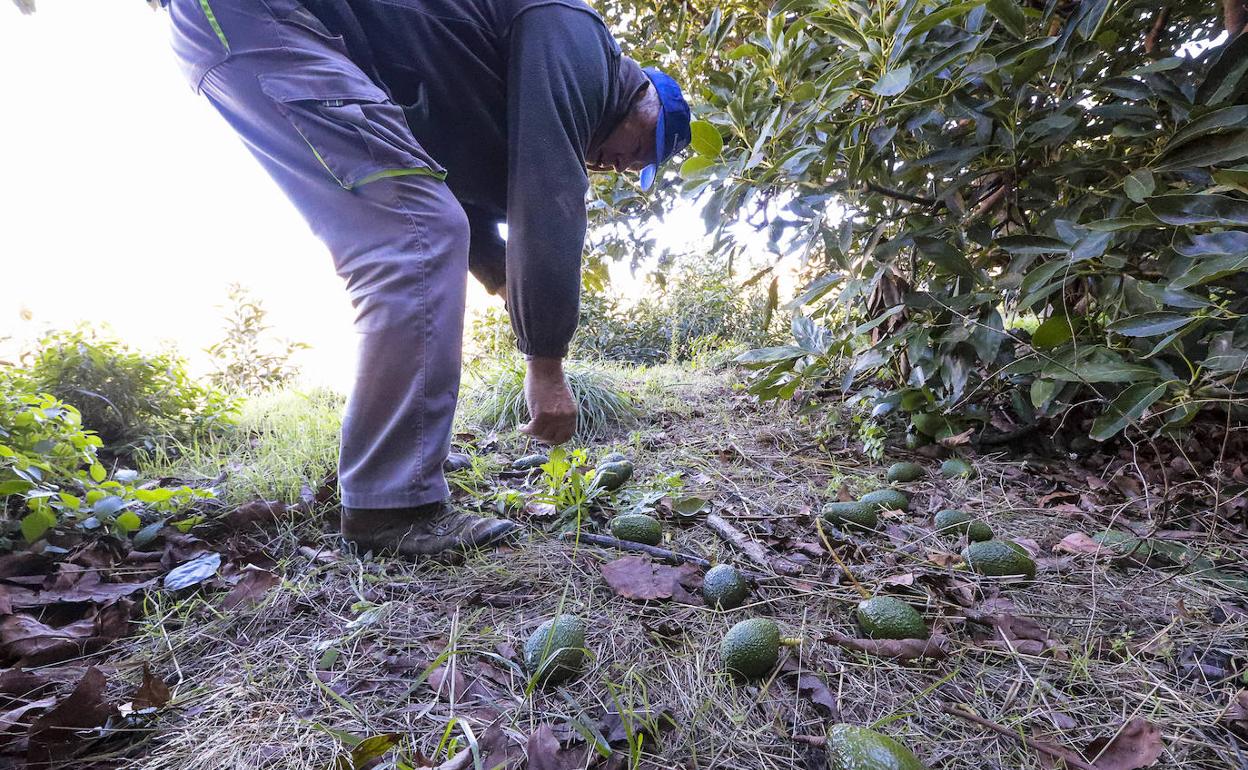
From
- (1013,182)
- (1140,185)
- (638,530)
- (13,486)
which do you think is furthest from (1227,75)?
(13,486)

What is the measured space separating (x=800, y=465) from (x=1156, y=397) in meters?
1.25

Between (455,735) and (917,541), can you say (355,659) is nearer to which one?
Answer: (455,735)

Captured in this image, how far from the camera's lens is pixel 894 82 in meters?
1.43

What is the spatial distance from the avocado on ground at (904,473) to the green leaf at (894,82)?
1401mm

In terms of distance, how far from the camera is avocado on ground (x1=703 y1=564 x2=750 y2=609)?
4.25 ft

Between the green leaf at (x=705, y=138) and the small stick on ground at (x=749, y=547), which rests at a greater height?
the green leaf at (x=705, y=138)

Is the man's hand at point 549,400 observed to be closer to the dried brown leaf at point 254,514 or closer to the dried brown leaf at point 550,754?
the dried brown leaf at point 254,514

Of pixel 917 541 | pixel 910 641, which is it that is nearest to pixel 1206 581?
pixel 917 541

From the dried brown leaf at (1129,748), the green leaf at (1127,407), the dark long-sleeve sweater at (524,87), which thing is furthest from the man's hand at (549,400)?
the green leaf at (1127,407)

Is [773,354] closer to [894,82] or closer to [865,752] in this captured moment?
[894,82]

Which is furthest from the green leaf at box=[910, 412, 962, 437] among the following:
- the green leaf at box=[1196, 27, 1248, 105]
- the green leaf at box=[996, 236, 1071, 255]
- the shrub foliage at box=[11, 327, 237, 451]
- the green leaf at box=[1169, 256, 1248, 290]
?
the shrub foliage at box=[11, 327, 237, 451]

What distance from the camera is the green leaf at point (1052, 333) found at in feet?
5.73

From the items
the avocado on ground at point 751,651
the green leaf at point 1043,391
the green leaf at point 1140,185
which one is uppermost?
the green leaf at point 1140,185

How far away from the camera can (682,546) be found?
1637 mm
